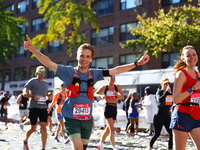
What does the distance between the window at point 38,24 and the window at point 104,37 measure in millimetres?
9314

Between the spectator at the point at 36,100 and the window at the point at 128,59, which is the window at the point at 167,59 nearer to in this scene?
the window at the point at 128,59

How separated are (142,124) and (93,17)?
969 cm

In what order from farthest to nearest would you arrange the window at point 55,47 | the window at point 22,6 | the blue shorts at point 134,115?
the window at point 22,6, the window at point 55,47, the blue shorts at point 134,115

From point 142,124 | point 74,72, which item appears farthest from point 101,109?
point 74,72

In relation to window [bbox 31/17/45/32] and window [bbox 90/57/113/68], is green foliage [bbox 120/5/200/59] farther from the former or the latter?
window [bbox 31/17/45/32]

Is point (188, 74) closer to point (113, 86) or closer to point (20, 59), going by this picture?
point (113, 86)

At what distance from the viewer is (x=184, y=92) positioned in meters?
4.71

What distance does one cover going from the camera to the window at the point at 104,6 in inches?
1341

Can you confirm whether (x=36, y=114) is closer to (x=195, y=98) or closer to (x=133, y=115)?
(x=195, y=98)

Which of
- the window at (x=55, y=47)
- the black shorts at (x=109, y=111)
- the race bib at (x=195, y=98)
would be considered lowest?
the black shorts at (x=109, y=111)

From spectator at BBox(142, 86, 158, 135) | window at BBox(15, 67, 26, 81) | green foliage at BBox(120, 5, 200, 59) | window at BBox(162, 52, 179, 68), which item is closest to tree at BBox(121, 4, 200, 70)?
green foliage at BBox(120, 5, 200, 59)

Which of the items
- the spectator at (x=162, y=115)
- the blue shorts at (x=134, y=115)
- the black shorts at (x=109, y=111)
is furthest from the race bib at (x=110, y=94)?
the blue shorts at (x=134, y=115)

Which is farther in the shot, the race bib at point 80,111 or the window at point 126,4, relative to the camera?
the window at point 126,4

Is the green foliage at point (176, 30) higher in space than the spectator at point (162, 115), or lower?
higher
